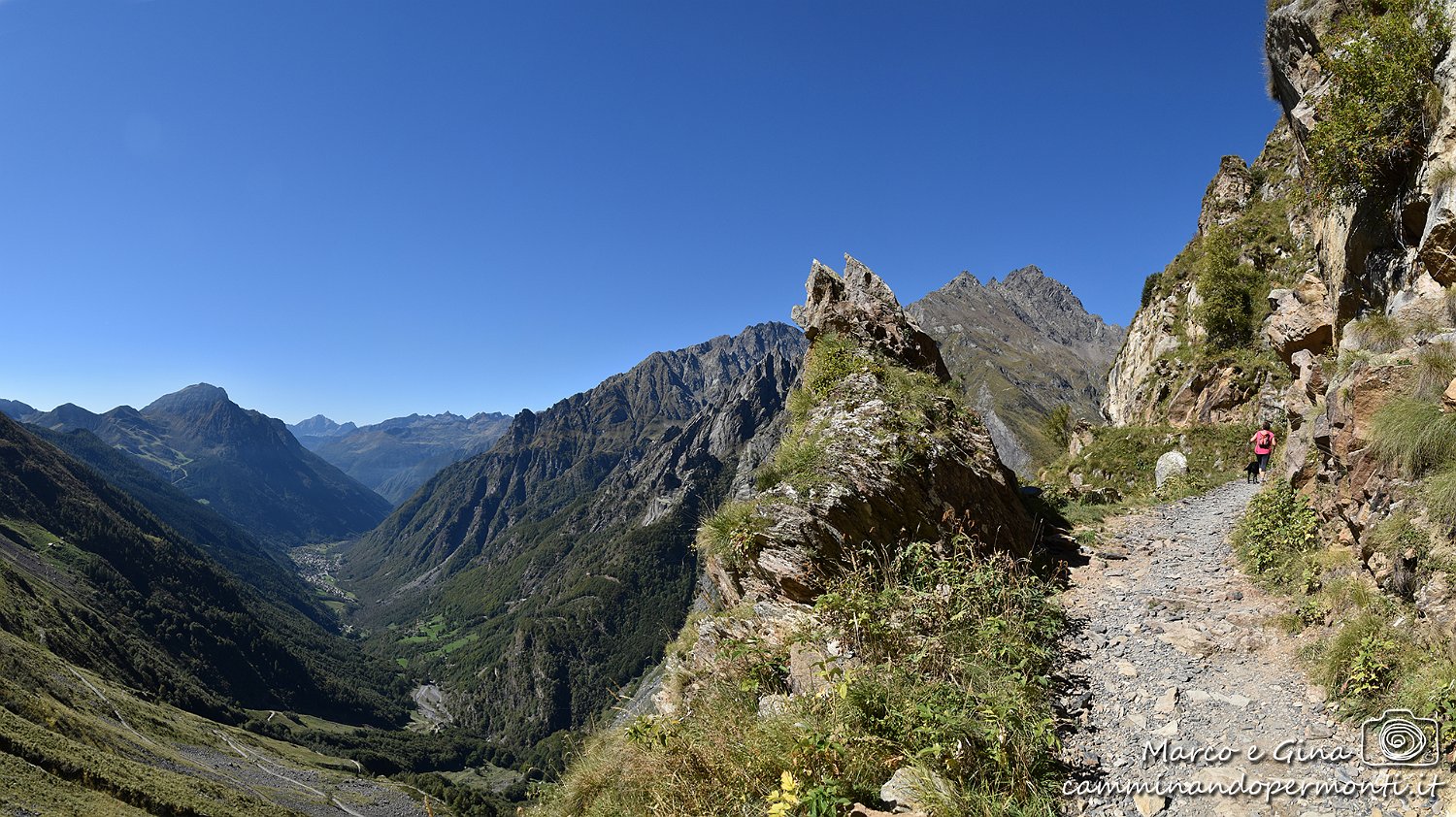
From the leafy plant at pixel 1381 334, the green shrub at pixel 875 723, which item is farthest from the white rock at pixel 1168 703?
the leafy plant at pixel 1381 334

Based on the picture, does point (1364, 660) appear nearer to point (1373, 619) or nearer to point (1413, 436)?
point (1373, 619)

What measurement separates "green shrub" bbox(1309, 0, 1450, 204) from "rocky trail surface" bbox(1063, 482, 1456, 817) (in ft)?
31.8

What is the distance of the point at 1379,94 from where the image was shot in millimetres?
11922

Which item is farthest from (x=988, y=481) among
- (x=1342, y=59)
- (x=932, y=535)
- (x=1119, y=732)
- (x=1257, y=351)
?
(x=1257, y=351)

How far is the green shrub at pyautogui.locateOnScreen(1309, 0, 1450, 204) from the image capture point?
11.4 metres

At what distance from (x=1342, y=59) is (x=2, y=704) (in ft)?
537

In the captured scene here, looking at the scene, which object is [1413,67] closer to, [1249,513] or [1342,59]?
[1342,59]

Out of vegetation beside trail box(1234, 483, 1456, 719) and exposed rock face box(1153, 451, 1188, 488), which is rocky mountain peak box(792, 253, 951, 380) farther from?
exposed rock face box(1153, 451, 1188, 488)

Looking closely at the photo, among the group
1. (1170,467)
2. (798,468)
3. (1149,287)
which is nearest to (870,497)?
(798,468)

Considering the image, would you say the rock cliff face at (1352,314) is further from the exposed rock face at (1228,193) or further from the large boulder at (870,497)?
the exposed rock face at (1228,193)

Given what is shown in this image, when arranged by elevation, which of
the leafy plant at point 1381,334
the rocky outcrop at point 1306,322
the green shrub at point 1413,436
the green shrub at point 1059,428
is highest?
the green shrub at point 1059,428

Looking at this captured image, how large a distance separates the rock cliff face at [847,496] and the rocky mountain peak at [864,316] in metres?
1.59

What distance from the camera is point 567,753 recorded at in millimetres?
10672

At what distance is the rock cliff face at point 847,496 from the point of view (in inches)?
384
